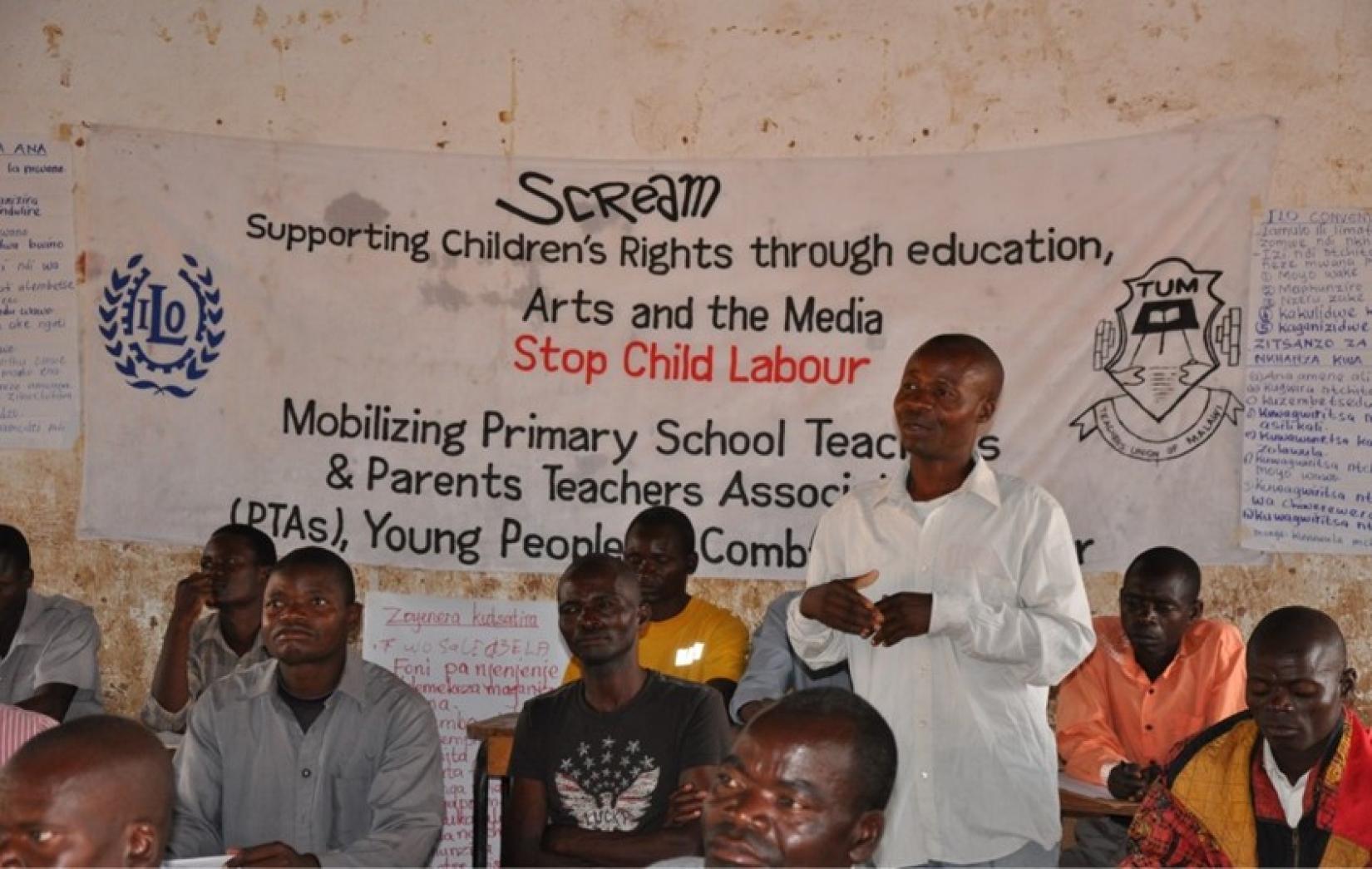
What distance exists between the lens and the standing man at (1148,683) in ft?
16.0

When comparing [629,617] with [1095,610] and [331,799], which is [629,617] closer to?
[331,799]

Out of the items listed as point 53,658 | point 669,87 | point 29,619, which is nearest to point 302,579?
point 53,658

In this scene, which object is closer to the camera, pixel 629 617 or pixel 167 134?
pixel 629 617

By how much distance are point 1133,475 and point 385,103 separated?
3225 mm

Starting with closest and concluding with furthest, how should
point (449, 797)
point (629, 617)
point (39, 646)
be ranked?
point (629, 617) → point (39, 646) → point (449, 797)

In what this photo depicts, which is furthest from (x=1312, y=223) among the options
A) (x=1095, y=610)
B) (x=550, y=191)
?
(x=550, y=191)

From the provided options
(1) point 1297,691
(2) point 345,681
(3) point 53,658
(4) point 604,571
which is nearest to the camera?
(1) point 1297,691

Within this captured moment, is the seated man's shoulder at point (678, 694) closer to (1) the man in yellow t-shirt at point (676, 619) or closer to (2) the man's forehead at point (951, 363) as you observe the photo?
(1) the man in yellow t-shirt at point (676, 619)

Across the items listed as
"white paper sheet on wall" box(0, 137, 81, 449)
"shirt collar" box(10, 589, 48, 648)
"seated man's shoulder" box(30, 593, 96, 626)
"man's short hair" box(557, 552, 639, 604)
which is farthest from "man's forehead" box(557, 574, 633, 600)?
"white paper sheet on wall" box(0, 137, 81, 449)

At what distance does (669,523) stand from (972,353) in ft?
6.30

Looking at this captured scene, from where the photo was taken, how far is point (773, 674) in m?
4.87

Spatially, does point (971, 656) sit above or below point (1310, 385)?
below

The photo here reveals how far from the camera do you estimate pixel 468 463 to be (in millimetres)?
6199

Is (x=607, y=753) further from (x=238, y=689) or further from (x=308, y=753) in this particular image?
(x=238, y=689)
